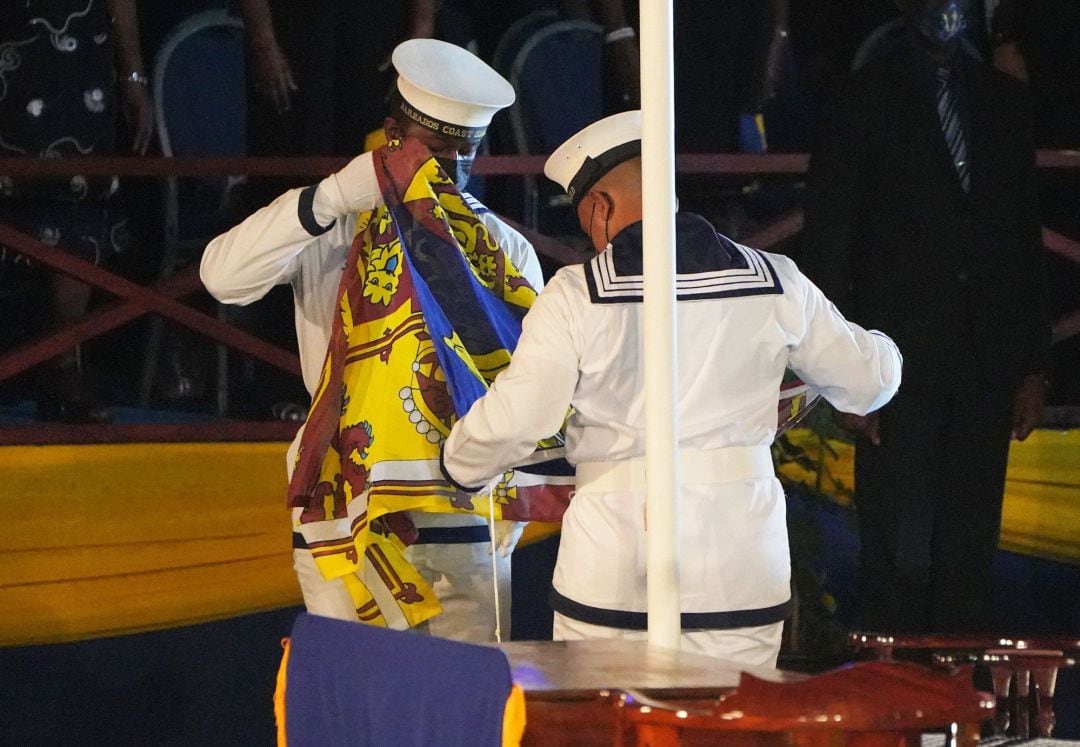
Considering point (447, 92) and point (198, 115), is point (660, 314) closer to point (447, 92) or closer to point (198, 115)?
point (447, 92)

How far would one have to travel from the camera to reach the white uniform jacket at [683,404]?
2.35m

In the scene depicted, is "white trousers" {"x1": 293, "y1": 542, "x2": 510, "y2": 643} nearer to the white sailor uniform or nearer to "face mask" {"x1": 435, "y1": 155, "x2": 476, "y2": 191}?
the white sailor uniform

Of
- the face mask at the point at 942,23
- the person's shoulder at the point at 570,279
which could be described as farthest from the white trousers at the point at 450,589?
the face mask at the point at 942,23

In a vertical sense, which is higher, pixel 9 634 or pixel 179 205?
pixel 179 205

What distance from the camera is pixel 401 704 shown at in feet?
5.80

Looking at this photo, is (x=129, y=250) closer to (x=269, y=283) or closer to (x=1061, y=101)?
(x=269, y=283)

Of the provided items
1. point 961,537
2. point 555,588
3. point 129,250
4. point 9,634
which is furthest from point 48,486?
point 961,537

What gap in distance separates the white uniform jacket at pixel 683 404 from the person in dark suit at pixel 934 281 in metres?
1.29

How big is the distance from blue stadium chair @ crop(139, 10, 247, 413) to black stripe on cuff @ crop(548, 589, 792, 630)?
7.04ft

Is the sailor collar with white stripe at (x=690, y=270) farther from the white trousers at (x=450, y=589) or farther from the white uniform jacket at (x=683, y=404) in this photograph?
the white trousers at (x=450, y=589)

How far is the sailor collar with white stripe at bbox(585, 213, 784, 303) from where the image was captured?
234 centimetres

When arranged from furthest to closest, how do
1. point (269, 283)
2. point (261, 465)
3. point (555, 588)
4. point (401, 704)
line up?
1. point (261, 465)
2. point (269, 283)
3. point (555, 588)
4. point (401, 704)

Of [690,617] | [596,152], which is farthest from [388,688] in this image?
[596,152]

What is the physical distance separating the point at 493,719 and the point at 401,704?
0.19 meters
